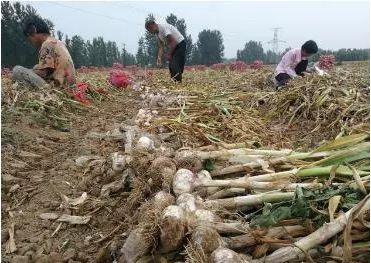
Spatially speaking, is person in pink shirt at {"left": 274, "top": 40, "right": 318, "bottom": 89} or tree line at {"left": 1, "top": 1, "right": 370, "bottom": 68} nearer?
person in pink shirt at {"left": 274, "top": 40, "right": 318, "bottom": 89}

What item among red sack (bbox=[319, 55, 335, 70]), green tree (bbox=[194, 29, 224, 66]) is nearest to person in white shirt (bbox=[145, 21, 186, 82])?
red sack (bbox=[319, 55, 335, 70])

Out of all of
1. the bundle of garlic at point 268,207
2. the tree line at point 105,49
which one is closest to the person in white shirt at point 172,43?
the bundle of garlic at point 268,207

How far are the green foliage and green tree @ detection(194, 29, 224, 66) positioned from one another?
3314cm

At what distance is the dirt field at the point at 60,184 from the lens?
2.28 m

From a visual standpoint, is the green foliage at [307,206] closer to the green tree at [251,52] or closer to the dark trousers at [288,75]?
the dark trousers at [288,75]

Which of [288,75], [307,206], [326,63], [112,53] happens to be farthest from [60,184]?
[112,53]

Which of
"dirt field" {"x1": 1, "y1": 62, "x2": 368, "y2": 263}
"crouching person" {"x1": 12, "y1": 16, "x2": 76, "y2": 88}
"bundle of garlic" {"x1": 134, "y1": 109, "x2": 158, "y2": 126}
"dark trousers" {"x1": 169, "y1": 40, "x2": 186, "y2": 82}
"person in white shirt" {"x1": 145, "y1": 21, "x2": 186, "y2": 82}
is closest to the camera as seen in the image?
"dirt field" {"x1": 1, "y1": 62, "x2": 368, "y2": 263}

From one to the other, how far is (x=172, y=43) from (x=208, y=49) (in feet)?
90.2

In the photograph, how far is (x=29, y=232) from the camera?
242 cm

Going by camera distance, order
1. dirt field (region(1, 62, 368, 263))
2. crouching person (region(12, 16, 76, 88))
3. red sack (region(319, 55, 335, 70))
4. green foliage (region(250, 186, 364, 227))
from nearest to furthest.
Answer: green foliage (region(250, 186, 364, 227)) < dirt field (region(1, 62, 368, 263)) < crouching person (region(12, 16, 76, 88)) < red sack (region(319, 55, 335, 70))

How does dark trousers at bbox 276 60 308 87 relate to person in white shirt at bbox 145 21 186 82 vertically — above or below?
below

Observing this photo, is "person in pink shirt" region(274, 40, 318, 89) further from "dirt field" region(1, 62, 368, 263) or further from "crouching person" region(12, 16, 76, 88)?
"crouching person" region(12, 16, 76, 88)

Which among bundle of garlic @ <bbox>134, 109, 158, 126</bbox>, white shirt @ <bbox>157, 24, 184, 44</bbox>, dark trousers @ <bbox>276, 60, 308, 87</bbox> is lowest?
bundle of garlic @ <bbox>134, 109, 158, 126</bbox>

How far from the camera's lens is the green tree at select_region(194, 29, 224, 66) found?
3491cm
